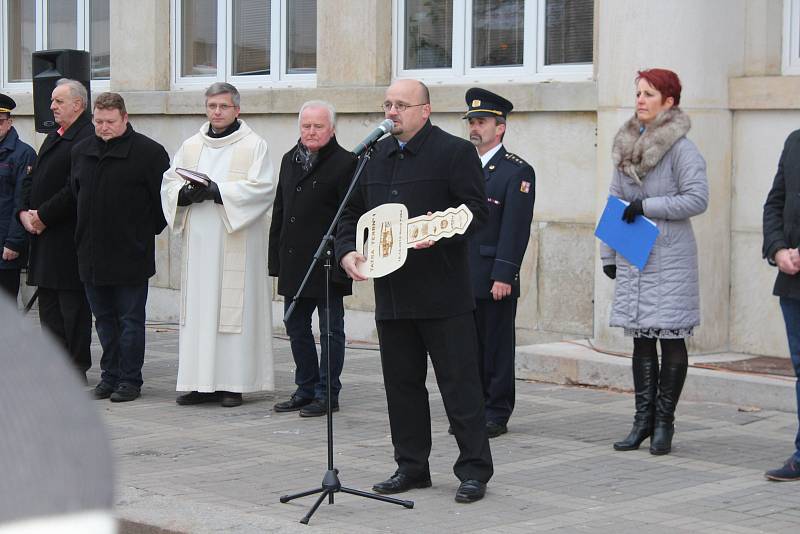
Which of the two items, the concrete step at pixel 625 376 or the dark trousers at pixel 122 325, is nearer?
the concrete step at pixel 625 376

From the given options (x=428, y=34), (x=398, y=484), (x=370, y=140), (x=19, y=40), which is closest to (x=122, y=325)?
(x=398, y=484)

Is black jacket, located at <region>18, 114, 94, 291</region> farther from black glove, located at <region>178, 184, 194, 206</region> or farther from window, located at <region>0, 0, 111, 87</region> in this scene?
window, located at <region>0, 0, 111, 87</region>

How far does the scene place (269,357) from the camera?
340 inches

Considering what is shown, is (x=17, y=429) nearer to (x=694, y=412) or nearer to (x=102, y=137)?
(x=694, y=412)

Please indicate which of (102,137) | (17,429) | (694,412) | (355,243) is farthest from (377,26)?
(17,429)

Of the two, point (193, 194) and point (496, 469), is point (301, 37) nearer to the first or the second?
point (193, 194)

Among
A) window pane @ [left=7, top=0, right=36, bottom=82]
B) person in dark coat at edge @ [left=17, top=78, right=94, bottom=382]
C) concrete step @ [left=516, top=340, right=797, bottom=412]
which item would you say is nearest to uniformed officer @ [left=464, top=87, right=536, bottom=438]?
concrete step @ [left=516, top=340, right=797, bottom=412]

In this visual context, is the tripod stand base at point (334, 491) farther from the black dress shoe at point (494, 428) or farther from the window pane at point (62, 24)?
the window pane at point (62, 24)

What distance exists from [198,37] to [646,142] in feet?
27.3

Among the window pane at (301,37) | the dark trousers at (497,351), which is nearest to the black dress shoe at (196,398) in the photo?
the dark trousers at (497,351)

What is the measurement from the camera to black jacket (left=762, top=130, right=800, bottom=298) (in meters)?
6.04

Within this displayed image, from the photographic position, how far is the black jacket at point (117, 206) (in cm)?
879

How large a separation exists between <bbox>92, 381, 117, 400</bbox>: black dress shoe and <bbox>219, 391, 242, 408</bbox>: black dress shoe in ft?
3.02

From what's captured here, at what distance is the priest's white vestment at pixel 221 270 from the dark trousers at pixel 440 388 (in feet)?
9.07
